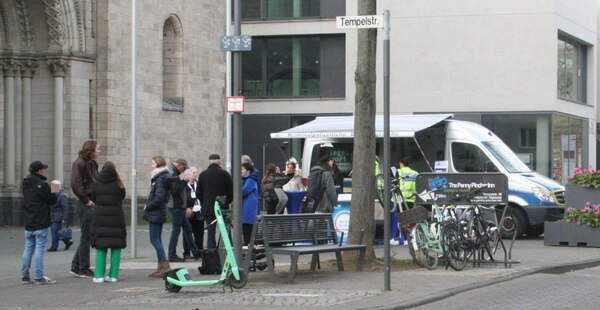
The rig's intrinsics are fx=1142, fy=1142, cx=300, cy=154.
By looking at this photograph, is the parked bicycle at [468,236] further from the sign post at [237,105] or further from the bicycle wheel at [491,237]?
the sign post at [237,105]

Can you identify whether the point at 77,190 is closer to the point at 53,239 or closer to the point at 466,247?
the point at 466,247

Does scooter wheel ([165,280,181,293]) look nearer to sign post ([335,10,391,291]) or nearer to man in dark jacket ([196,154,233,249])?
sign post ([335,10,391,291])

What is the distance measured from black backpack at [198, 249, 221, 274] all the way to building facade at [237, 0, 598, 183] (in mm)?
27197

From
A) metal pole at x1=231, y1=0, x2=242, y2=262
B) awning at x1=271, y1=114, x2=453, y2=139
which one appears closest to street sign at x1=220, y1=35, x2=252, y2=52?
metal pole at x1=231, y1=0, x2=242, y2=262

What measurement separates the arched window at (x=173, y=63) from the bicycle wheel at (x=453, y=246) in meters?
20.8

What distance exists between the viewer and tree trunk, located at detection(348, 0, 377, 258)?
1661cm

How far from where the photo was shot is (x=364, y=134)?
16703 mm

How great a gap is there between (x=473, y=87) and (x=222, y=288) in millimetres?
30776

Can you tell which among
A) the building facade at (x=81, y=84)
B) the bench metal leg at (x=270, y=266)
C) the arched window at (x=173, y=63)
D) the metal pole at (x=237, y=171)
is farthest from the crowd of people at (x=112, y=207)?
the arched window at (x=173, y=63)

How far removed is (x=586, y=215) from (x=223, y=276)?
10.7 metres

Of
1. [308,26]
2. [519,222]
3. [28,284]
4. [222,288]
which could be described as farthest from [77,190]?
[308,26]

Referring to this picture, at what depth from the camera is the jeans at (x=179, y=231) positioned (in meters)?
18.2

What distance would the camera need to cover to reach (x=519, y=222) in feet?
82.8

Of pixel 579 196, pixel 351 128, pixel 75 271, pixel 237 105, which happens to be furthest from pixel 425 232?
pixel 351 128
